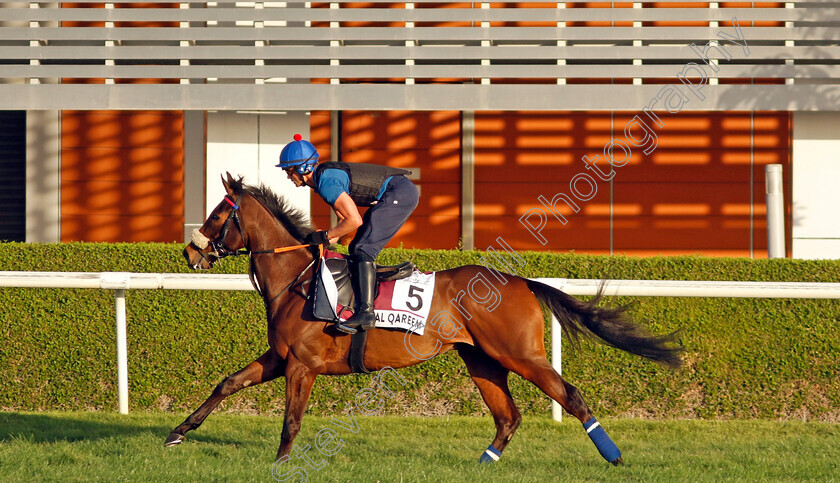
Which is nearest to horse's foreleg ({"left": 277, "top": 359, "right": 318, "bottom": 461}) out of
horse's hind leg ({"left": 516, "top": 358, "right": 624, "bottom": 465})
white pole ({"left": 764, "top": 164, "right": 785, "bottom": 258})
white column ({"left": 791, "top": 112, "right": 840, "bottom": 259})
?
horse's hind leg ({"left": 516, "top": 358, "right": 624, "bottom": 465})

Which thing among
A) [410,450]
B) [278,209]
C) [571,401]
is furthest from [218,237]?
[571,401]

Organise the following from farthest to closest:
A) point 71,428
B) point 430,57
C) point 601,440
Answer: point 430,57 < point 71,428 < point 601,440

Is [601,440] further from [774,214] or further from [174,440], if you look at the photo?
[774,214]

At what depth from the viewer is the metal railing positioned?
9.73 metres

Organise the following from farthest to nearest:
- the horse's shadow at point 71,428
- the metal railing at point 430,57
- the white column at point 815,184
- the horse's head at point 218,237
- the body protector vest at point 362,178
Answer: the white column at point 815,184 → the metal railing at point 430,57 → the horse's shadow at point 71,428 → the horse's head at point 218,237 → the body protector vest at point 362,178

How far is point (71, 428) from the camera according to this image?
558 cm

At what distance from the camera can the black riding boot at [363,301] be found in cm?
453

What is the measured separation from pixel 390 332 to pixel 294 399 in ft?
2.00

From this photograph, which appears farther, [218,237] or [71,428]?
[71,428]

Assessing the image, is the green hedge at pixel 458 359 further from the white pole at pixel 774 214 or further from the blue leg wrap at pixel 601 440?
the blue leg wrap at pixel 601 440

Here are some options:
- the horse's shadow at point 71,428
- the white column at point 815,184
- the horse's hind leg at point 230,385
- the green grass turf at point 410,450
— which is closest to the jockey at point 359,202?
the horse's hind leg at point 230,385

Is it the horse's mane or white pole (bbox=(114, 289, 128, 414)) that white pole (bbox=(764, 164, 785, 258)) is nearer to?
the horse's mane

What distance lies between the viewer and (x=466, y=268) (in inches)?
188

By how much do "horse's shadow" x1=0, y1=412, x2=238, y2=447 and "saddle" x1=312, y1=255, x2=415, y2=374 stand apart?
1.19m
